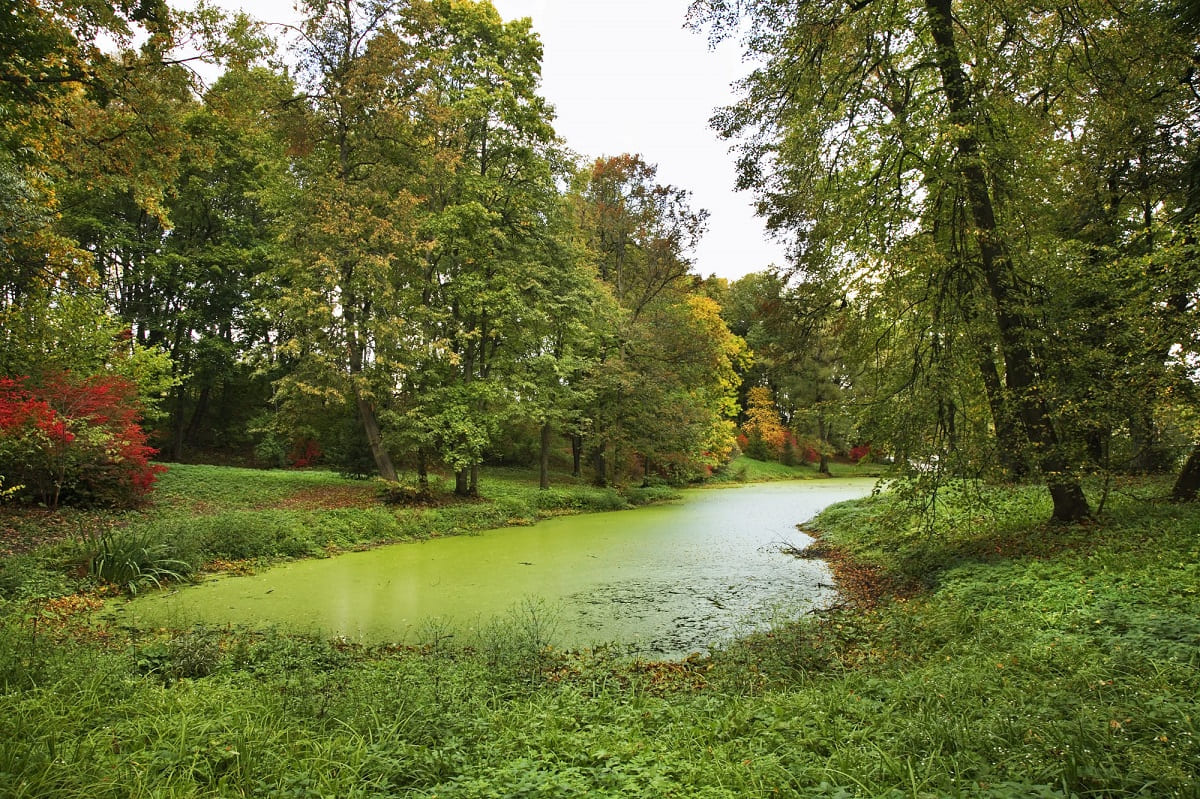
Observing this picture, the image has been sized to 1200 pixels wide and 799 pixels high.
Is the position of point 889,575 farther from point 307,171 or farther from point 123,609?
point 307,171

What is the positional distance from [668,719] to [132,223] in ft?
72.6

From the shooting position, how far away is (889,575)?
6.41m

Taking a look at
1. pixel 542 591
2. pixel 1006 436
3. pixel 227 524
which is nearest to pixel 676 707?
pixel 542 591

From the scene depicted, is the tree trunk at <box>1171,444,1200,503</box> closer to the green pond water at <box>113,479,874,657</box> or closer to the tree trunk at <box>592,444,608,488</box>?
the green pond water at <box>113,479,874,657</box>

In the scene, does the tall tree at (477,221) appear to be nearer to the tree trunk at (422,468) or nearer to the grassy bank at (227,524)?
the tree trunk at (422,468)

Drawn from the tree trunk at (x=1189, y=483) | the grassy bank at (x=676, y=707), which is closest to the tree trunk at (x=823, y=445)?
the tree trunk at (x=1189, y=483)

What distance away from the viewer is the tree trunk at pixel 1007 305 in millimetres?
5477

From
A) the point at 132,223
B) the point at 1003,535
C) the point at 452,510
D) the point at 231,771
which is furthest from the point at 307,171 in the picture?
the point at 1003,535

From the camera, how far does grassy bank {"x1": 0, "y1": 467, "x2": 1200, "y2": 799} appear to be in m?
2.21

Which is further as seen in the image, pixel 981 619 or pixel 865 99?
pixel 865 99

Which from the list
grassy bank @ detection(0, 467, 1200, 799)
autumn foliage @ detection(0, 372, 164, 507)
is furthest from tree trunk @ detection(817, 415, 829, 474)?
autumn foliage @ detection(0, 372, 164, 507)

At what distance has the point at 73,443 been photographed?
7.99m

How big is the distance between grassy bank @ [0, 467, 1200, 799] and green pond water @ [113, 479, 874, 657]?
23.3 inches

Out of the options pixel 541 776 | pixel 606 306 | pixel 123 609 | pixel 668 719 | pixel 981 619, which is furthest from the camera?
pixel 606 306
